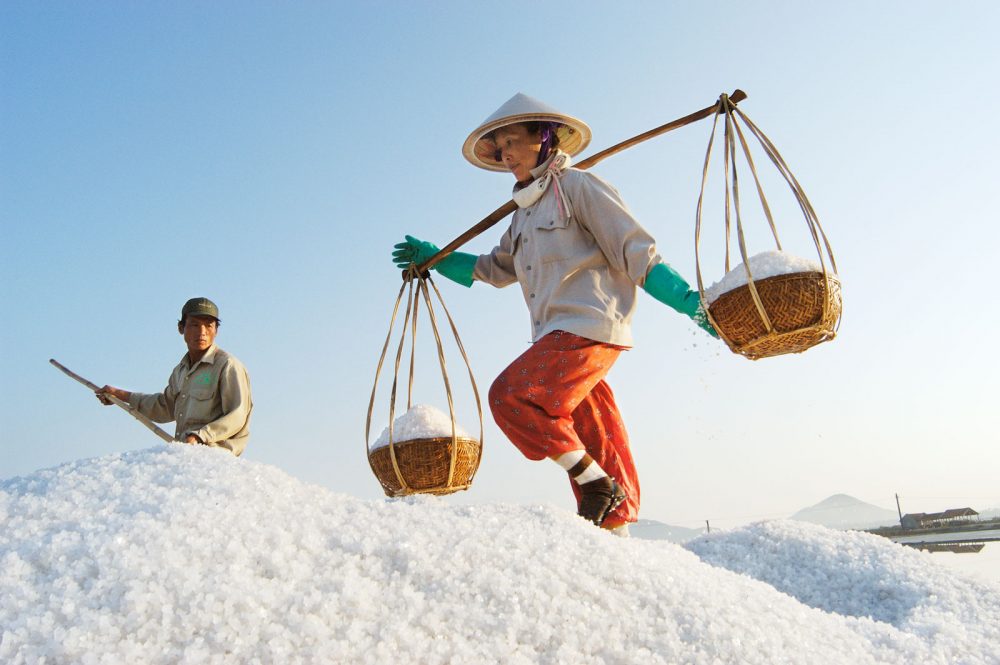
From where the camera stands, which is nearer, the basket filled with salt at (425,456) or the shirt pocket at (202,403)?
the basket filled with salt at (425,456)

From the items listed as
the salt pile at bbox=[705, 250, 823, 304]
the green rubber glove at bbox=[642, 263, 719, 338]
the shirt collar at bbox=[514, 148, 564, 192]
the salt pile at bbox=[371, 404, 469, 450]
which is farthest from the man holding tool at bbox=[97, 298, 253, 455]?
the salt pile at bbox=[705, 250, 823, 304]

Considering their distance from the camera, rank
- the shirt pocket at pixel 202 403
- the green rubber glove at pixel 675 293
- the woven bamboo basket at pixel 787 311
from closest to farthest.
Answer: the woven bamboo basket at pixel 787 311 → the green rubber glove at pixel 675 293 → the shirt pocket at pixel 202 403

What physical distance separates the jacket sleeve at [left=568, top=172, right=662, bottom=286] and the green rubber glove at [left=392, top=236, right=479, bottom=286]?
63 centimetres

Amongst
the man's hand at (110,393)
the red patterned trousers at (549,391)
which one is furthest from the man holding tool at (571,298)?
the man's hand at (110,393)

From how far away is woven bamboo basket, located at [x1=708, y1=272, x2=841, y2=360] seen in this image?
187 centimetres

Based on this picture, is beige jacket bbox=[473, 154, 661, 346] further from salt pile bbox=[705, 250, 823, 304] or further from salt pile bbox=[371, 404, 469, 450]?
salt pile bbox=[371, 404, 469, 450]

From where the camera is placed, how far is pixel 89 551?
1286mm

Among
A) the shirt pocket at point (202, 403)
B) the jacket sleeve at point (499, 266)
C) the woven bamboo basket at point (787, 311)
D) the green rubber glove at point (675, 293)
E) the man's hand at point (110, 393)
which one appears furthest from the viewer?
the man's hand at point (110, 393)

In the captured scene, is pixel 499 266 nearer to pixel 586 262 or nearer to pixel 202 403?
pixel 586 262

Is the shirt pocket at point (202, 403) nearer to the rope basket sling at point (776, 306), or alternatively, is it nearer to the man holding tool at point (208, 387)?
the man holding tool at point (208, 387)

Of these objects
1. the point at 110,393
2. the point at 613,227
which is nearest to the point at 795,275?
the point at 613,227

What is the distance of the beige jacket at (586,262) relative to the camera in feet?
7.39

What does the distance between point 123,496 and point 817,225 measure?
6.17 feet

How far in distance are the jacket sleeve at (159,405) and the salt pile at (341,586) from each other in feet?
5.43
